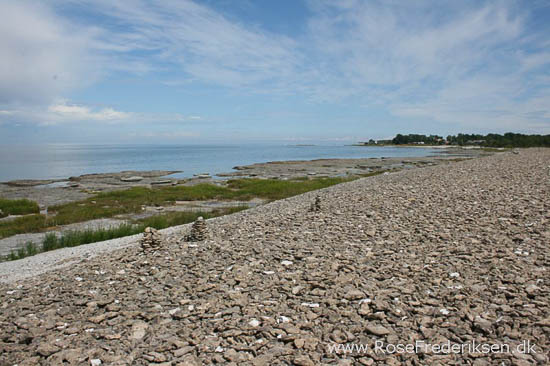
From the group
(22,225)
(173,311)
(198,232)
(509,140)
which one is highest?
(509,140)

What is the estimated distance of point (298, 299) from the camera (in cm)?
529

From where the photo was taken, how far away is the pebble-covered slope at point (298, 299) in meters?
4.21

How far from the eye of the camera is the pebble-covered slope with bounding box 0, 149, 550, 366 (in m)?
4.21

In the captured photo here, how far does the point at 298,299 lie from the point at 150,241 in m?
4.60

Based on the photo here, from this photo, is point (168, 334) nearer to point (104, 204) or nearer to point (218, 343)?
point (218, 343)

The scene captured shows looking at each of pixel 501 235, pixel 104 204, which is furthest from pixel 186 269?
Answer: pixel 104 204

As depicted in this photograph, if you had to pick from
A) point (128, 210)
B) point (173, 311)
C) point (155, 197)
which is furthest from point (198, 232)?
point (155, 197)

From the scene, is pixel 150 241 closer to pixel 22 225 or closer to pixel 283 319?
pixel 283 319

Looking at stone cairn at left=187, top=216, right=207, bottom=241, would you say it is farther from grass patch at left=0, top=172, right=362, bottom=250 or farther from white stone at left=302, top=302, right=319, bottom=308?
grass patch at left=0, top=172, right=362, bottom=250

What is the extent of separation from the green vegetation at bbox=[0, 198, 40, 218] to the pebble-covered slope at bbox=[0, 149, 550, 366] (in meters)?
18.4

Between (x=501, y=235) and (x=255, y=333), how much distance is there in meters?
6.16

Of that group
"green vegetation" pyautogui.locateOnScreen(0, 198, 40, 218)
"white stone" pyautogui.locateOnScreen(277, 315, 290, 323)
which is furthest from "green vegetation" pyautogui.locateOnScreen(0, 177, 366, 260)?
"white stone" pyautogui.locateOnScreen(277, 315, 290, 323)

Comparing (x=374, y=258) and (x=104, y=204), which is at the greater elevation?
(x=374, y=258)

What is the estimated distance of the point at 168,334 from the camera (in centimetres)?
465
